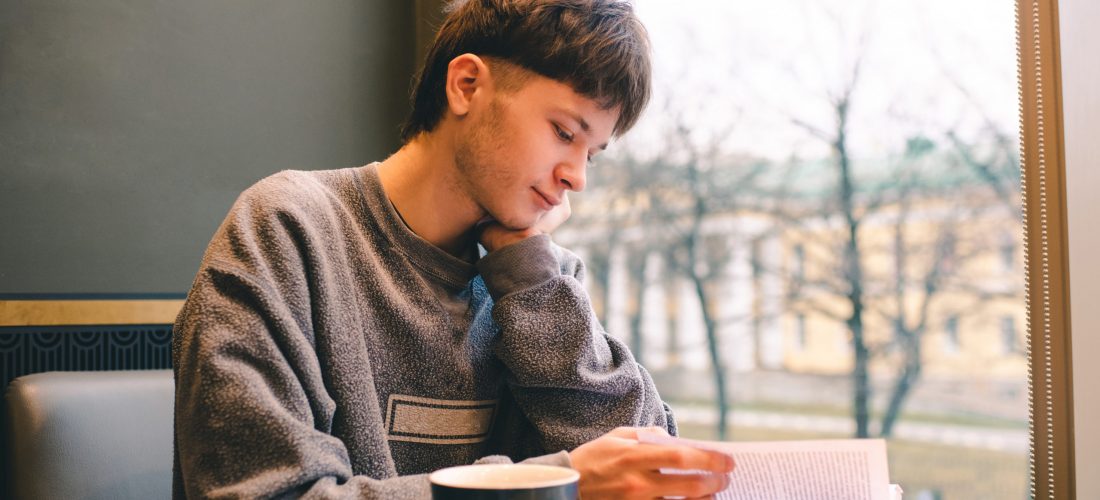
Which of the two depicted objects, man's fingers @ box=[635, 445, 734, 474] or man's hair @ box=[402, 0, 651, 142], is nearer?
man's fingers @ box=[635, 445, 734, 474]

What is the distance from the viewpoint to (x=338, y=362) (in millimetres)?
947


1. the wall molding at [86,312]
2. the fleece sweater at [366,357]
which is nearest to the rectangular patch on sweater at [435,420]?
the fleece sweater at [366,357]

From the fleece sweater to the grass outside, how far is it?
24.7 inches

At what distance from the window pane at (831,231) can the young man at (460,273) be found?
2.00 feet

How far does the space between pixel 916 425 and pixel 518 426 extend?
85 centimetres

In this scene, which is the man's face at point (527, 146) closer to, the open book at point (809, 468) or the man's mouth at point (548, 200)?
the man's mouth at point (548, 200)

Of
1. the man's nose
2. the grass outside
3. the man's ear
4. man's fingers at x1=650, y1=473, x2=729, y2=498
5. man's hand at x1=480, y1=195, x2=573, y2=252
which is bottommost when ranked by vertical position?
the grass outside

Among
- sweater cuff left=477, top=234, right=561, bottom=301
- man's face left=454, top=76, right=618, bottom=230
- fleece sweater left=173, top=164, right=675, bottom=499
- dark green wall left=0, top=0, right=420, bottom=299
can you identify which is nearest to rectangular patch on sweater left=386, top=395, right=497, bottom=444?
fleece sweater left=173, top=164, right=675, bottom=499

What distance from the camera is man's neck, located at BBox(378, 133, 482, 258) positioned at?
3.75 ft

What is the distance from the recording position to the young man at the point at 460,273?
909 mm

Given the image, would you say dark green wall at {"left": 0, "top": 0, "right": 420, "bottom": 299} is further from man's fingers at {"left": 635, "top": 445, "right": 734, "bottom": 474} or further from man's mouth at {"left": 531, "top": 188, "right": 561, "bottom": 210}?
man's fingers at {"left": 635, "top": 445, "right": 734, "bottom": 474}

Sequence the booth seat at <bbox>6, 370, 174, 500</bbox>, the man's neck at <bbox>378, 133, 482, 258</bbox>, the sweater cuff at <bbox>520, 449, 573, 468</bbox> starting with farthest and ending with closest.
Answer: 1. the man's neck at <bbox>378, 133, 482, 258</bbox>
2. the booth seat at <bbox>6, 370, 174, 500</bbox>
3. the sweater cuff at <bbox>520, 449, 573, 468</bbox>

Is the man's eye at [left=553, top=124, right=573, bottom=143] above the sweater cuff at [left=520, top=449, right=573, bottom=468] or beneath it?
above

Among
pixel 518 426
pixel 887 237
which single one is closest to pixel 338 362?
pixel 518 426
